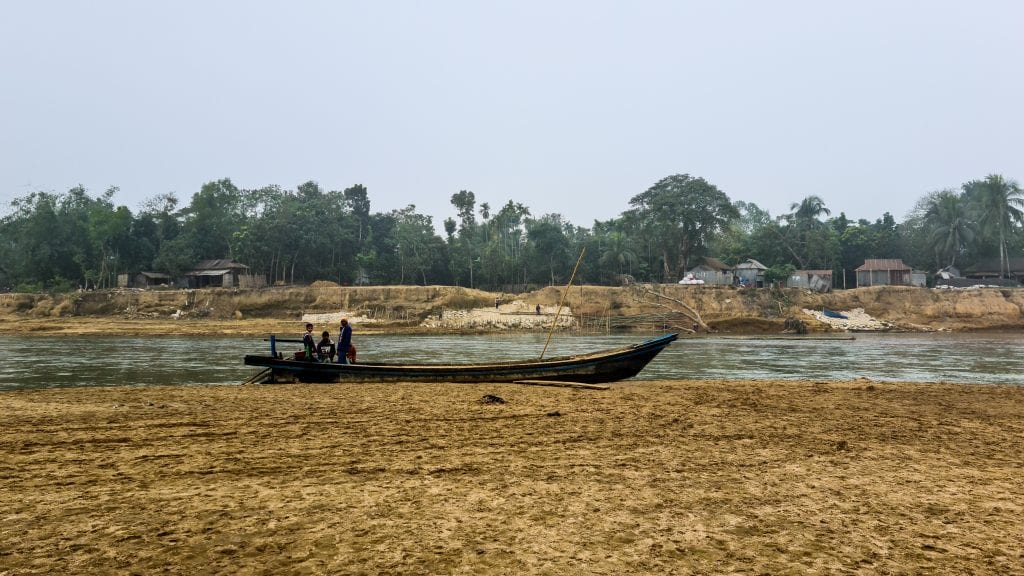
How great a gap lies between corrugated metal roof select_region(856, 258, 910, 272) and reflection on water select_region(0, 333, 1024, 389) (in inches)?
733

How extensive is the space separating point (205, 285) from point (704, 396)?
58131mm

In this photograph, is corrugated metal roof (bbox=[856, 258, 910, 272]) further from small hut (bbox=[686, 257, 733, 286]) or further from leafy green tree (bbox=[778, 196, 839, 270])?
small hut (bbox=[686, 257, 733, 286])

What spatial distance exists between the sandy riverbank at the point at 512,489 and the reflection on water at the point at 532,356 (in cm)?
865

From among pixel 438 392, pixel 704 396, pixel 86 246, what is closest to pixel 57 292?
pixel 86 246

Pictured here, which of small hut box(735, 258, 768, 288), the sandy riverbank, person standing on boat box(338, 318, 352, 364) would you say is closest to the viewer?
the sandy riverbank

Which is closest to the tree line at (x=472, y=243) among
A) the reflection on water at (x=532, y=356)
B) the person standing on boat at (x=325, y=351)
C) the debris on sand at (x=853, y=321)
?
the debris on sand at (x=853, y=321)

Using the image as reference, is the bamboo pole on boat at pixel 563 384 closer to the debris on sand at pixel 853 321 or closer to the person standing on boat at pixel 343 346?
the person standing on boat at pixel 343 346

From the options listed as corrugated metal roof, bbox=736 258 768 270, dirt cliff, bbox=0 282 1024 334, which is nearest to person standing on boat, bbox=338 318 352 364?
dirt cliff, bbox=0 282 1024 334

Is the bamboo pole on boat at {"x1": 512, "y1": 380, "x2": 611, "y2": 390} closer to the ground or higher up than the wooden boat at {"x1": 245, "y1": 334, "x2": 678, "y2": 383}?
closer to the ground

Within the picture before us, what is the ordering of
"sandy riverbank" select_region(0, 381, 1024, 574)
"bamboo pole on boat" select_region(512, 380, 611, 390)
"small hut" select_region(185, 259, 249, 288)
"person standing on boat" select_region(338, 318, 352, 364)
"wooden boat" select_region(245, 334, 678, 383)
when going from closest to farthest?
1. "sandy riverbank" select_region(0, 381, 1024, 574)
2. "bamboo pole on boat" select_region(512, 380, 611, 390)
3. "wooden boat" select_region(245, 334, 678, 383)
4. "person standing on boat" select_region(338, 318, 352, 364)
5. "small hut" select_region(185, 259, 249, 288)

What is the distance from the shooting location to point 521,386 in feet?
47.2

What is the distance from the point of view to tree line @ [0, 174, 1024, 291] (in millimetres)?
58750

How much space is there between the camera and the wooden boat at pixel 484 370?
15.0 meters

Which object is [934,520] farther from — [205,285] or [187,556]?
[205,285]
